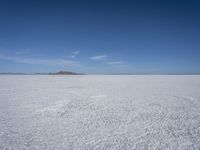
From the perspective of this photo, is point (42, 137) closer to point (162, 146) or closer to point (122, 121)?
point (122, 121)

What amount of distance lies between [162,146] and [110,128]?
3.02ft

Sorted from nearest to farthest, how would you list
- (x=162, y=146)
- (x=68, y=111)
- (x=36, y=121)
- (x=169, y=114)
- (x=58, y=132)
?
1. (x=162, y=146)
2. (x=58, y=132)
3. (x=36, y=121)
4. (x=169, y=114)
5. (x=68, y=111)

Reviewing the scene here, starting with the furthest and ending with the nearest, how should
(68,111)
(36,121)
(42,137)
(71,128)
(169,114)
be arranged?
1. (68,111)
2. (169,114)
3. (36,121)
4. (71,128)
5. (42,137)

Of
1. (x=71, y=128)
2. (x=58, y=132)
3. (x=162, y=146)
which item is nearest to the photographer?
(x=162, y=146)

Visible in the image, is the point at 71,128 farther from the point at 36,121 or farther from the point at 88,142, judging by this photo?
the point at 36,121

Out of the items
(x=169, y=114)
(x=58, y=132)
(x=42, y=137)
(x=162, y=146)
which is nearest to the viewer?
(x=162, y=146)

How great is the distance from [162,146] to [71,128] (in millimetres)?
1547

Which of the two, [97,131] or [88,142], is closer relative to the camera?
[88,142]

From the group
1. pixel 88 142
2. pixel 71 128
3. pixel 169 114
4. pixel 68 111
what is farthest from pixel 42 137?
pixel 169 114

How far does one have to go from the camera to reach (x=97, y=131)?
250 cm

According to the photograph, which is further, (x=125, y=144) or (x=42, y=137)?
(x=42, y=137)

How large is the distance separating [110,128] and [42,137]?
117cm

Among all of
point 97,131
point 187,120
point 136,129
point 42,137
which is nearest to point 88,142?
point 97,131

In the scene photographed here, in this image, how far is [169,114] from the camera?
3412 millimetres
